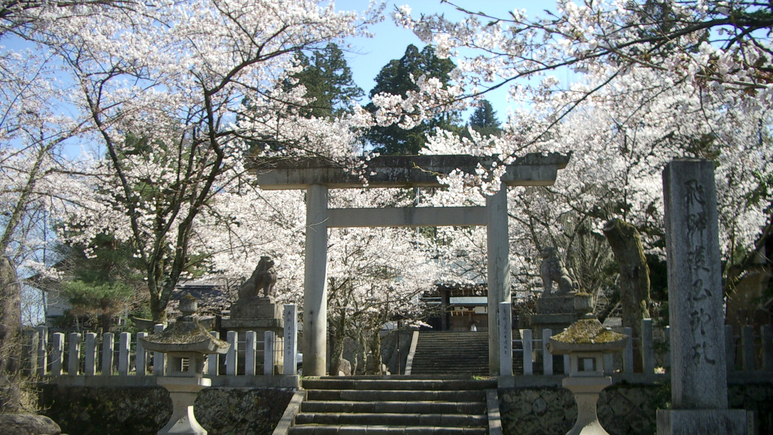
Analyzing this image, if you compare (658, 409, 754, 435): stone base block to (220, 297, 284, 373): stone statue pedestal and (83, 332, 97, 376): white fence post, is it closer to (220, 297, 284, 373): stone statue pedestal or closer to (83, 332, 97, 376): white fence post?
(220, 297, 284, 373): stone statue pedestal

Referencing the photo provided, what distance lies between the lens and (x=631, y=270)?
9.48 m

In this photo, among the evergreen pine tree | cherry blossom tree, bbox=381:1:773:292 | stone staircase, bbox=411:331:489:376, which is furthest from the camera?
the evergreen pine tree

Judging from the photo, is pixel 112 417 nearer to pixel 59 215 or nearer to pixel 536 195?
pixel 59 215

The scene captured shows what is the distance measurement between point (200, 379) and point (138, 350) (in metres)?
3.03

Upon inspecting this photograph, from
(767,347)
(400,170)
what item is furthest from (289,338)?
(767,347)

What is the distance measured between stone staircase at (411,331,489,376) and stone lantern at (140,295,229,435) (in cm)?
1343

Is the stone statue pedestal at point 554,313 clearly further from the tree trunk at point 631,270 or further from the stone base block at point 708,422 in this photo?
the stone base block at point 708,422

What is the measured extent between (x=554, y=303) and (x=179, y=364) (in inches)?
226

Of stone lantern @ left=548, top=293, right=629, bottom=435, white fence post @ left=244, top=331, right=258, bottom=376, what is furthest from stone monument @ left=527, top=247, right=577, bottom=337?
white fence post @ left=244, top=331, right=258, bottom=376

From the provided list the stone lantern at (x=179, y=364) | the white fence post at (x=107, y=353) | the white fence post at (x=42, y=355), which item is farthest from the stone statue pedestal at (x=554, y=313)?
the white fence post at (x=42, y=355)

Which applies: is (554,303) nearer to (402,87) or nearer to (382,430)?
(382,430)

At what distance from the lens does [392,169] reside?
35.7ft

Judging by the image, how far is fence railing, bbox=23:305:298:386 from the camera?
934 cm

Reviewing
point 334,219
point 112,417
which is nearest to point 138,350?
point 112,417
